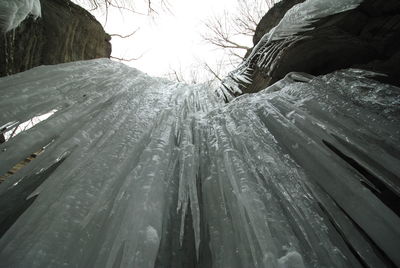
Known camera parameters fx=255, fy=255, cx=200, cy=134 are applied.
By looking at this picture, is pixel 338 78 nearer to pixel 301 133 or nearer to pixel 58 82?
pixel 301 133

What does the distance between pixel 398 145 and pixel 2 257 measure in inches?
50.5

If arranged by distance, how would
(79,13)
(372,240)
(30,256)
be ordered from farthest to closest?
(79,13) → (372,240) → (30,256)

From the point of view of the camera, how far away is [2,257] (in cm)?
62

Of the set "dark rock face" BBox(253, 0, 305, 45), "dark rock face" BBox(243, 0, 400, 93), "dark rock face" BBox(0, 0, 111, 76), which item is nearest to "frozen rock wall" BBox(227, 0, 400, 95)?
"dark rock face" BBox(243, 0, 400, 93)

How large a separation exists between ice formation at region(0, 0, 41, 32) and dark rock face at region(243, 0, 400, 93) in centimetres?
178

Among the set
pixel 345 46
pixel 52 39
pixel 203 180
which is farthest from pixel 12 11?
pixel 345 46

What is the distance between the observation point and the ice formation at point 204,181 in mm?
708

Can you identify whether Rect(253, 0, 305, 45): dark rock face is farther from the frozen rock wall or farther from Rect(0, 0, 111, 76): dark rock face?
Rect(0, 0, 111, 76): dark rock face

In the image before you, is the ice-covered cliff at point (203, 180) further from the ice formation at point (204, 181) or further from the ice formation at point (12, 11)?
the ice formation at point (12, 11)

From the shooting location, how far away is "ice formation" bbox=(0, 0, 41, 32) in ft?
5.31

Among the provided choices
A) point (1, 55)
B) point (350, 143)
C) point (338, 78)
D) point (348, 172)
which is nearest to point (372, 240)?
point (348, 172)

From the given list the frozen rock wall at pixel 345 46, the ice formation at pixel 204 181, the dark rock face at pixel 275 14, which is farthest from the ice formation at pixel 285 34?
the dark rock face at pixel 275 14

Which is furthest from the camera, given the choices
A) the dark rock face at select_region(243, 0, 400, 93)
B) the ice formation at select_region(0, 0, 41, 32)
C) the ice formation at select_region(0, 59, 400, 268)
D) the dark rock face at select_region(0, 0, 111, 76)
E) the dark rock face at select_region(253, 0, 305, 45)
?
the dark rock face at select_region(253, 0, 305, 45)

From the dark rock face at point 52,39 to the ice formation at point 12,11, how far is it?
0.43ft
